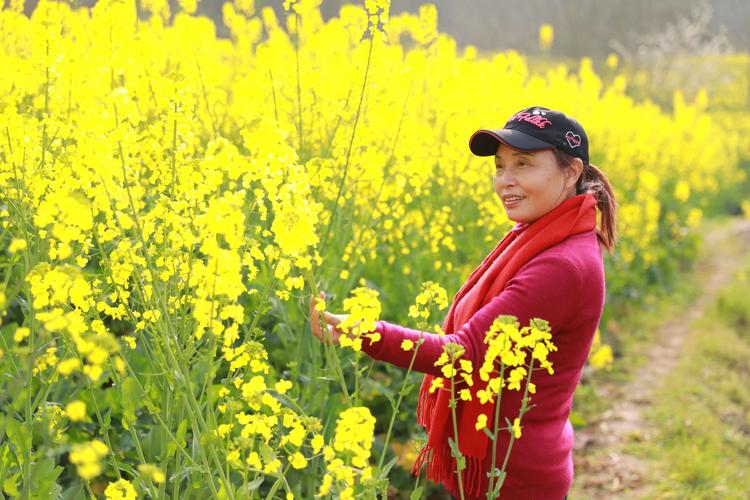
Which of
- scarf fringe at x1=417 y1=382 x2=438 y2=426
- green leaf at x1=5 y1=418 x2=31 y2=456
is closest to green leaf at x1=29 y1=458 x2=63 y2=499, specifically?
green leaf at x1=5 y1=418 x2=31 y2=456

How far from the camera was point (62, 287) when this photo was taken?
1.63 metres

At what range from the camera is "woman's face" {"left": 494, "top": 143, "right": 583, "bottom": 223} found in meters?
2.34

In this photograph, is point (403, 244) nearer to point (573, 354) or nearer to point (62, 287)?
point (573, 354)

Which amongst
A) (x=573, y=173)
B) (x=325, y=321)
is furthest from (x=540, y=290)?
(x=325, y=321)

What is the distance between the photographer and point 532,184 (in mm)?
2332

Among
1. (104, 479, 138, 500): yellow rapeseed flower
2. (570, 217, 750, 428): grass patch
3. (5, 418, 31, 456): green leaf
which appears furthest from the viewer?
(570, 217, 750, 428): grass patch

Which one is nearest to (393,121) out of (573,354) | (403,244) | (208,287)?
(403,244)

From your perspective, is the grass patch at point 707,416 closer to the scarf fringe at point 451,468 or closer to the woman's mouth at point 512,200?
the scarf fringe at point 451,468

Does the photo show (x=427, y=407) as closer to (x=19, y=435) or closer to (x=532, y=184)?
(x=532, y=184)

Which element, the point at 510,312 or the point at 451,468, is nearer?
the point at 510,312

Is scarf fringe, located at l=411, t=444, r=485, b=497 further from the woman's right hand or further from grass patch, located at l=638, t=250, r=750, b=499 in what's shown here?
grass patch, located at l=638, t=250, r=750, b=499

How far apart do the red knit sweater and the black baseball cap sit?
25 cm

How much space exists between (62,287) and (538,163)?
131 centimetres

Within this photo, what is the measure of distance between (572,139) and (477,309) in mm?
539
